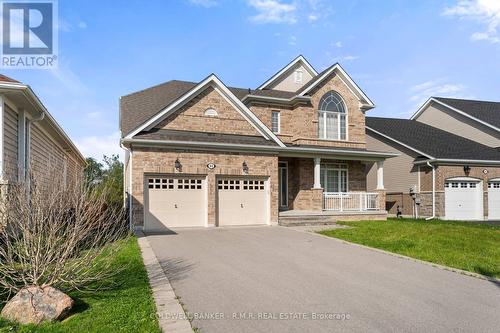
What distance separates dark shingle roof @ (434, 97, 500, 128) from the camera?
2734 cm

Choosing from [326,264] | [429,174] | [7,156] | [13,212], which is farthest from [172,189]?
[429,174]

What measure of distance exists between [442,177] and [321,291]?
1849 cm

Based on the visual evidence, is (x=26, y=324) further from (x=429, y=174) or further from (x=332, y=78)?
(x=429, y=174)

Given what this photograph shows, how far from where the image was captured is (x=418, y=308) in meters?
5.64

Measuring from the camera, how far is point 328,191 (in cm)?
2095

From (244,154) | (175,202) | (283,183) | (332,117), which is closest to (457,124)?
(332,117)

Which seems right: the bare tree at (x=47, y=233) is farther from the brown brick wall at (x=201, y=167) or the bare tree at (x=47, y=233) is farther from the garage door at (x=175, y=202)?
the garage door at (x=175, y=202)

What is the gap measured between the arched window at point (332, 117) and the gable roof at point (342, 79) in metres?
0.88

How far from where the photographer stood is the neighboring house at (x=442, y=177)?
22.3 m

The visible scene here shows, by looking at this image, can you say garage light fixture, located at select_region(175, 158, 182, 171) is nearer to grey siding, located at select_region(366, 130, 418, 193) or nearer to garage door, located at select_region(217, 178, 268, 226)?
garage door, located at select_region(217, 178, 268, 226)

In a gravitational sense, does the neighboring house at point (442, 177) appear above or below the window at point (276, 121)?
below

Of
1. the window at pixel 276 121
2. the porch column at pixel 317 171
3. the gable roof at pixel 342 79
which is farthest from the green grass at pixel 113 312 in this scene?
the gable roof at pixel 342 79

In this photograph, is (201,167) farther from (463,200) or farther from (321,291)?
(463,200)

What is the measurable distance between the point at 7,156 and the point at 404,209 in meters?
21.6
